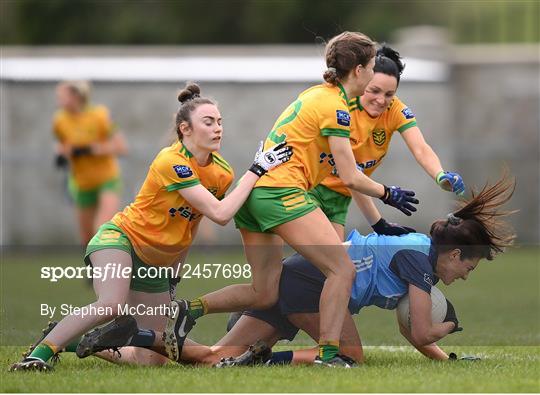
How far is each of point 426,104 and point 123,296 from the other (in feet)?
46.1

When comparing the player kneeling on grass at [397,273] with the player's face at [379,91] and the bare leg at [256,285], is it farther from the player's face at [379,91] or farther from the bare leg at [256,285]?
the player's face at [379,91]

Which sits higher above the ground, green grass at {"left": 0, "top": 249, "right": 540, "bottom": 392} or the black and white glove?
the black and white glove

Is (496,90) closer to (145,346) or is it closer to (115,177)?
(115,177)

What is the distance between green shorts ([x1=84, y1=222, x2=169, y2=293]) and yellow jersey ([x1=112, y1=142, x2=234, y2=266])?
1.5 inches

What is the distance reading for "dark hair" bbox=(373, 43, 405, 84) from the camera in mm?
8125

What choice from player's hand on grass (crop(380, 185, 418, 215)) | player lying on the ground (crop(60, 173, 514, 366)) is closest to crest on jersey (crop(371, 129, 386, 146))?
player lying on the ground (crop(60, 173, 514, 366))

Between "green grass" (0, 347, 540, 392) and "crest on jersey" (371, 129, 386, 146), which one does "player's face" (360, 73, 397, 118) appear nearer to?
"crest on jersey" (371, 129, 386, 146)

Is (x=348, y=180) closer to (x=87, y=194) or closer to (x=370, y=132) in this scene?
(x=370, y=132)

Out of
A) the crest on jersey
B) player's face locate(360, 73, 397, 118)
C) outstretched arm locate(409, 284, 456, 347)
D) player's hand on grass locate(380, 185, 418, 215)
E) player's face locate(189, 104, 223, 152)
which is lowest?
outstretched arm locate(409, 284, 456, 347)

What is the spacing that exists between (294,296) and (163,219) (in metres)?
0.98

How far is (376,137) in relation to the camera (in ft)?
27.5

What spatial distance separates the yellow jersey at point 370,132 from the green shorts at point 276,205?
36.9 inches

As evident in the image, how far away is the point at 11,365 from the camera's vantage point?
7.16 meters

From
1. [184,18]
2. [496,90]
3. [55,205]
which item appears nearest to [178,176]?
[55,205]
